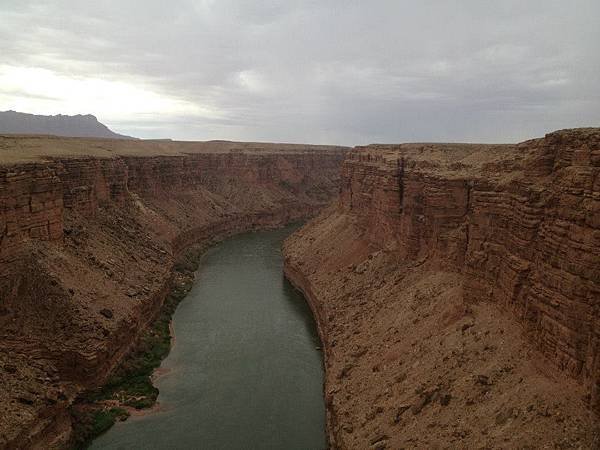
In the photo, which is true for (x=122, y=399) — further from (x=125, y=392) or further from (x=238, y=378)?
(x=238, y=378)

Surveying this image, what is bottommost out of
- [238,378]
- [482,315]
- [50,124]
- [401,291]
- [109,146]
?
[238,378]

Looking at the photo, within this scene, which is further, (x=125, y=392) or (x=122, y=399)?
(x=125, y=392)

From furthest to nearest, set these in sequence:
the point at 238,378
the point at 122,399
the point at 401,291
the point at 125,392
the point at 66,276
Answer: the point at 238,378 → the point at 66,276 → the point at 401,291 → the point at 125,392 → the point at 122,399

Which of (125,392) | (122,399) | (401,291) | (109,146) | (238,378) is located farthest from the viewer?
(109,146)

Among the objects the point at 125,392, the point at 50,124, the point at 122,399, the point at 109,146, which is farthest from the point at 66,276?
the point at 50,124

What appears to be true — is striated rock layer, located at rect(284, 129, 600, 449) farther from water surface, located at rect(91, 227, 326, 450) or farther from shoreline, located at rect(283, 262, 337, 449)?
water surface, located at rect(91, 227, 326, 450)

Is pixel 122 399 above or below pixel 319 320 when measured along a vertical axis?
below
